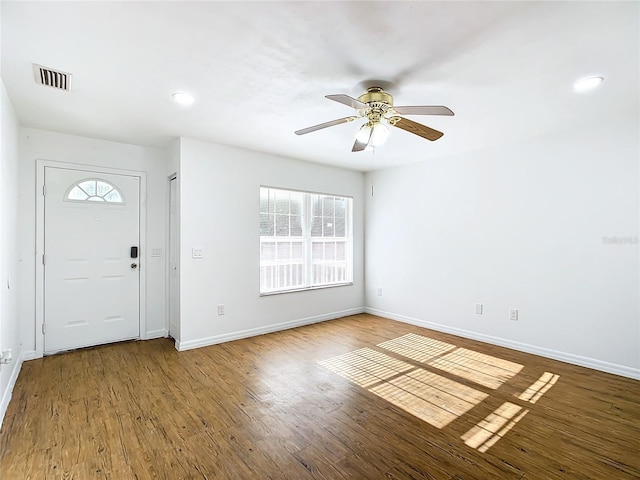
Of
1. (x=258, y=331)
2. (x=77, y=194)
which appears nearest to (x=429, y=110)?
(x=258, y=331)

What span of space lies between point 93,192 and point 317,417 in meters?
3.62

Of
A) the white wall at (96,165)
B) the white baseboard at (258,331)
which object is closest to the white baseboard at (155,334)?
the white wall at (96,165)

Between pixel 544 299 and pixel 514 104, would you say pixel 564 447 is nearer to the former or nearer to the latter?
pixel 544 299

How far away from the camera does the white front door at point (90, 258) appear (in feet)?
11.8

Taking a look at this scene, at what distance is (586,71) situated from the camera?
222 centimetres

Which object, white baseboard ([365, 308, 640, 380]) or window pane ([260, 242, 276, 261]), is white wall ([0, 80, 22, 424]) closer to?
window pane ([260, 242, 276, 261])

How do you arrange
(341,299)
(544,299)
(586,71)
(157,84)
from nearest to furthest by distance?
(586,71) → (157,84) → (544,299) → (341,299)

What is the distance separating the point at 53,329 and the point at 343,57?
4152 millimetres

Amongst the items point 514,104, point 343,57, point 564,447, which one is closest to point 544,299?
point 564,447

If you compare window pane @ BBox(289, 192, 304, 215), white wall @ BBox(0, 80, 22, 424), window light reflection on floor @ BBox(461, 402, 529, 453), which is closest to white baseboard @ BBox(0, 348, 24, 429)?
white wall @ BBox(0, 80, 22, 424)

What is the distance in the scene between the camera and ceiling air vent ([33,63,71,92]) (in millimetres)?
2213

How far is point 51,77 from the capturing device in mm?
2305

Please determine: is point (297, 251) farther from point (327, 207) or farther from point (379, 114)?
point (379, 114)

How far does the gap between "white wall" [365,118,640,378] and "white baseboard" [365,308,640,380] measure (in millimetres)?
12
